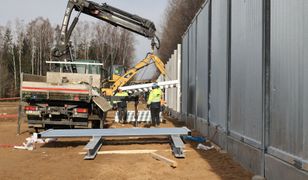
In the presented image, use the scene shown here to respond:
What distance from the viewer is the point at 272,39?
276 inches

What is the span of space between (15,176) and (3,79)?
5523cm

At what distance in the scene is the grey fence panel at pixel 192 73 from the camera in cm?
1706

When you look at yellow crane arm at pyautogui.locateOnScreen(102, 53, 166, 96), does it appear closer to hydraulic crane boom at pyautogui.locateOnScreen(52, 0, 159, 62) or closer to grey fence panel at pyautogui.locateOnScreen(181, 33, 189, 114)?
hydraulic crane boom at pyautogui.locateOnScreen(52, 0, 159, 62)

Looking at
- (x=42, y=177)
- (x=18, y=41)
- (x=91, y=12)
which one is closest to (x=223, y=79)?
(x=42, y=177)

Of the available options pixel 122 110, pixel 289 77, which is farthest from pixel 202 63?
pixel 289 77

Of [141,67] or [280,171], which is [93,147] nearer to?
[280,171]

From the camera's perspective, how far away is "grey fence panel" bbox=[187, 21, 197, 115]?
17.1 meters

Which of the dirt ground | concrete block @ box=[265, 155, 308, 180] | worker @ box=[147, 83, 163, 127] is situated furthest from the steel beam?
worker @ box=[147, 83, 163, 127]

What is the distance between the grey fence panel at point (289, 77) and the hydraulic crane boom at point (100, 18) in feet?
50.0

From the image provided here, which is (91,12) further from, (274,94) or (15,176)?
(274,94)

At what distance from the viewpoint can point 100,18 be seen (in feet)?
77.3

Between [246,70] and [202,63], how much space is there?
627 cm

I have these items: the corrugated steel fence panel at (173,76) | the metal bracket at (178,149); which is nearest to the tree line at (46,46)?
the corrugated steel fence panel at (173,76)

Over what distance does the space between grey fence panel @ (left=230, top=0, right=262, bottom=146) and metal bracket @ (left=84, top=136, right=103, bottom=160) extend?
3297 millimetres
